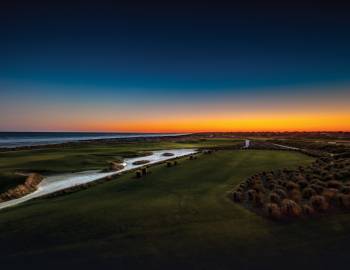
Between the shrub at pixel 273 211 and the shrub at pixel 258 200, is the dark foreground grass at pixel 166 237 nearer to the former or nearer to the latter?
the shrub at pixel 273 211

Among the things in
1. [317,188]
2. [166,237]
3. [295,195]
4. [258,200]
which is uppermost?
[317,188]

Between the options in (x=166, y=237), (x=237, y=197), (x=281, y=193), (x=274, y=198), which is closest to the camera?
(x=166, y=237)

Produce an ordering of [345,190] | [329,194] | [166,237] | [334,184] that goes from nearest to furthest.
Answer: [166,237] < [329,194] < [345,190] < [334,184]

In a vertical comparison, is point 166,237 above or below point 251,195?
below

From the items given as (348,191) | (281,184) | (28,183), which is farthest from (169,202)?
(28,183)

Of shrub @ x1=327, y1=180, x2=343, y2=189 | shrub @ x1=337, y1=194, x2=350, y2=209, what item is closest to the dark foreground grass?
shrub @ x1=337, y1=194, x2=350, y2=209

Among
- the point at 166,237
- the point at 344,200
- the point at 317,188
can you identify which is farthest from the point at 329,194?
the point at 166,237

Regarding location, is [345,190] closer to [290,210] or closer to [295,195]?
[295,195]
